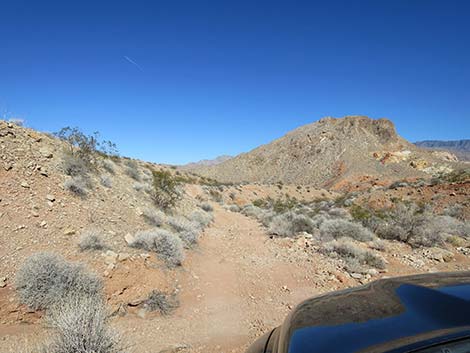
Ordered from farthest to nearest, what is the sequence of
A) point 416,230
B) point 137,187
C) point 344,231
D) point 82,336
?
point 137,187, point 344,231, point 416,230, point 82,336

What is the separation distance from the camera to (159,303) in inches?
222

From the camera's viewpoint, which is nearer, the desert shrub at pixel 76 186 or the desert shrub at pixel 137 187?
the desert shrub at pixel 76 186

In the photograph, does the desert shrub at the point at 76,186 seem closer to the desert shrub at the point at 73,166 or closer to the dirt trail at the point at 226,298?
the desert shrub at the point at 73,166

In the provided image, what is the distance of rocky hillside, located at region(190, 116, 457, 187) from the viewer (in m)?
51.8

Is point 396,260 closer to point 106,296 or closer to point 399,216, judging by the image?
point 399,216

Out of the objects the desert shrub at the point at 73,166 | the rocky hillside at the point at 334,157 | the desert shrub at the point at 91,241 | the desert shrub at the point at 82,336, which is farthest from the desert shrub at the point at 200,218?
the rocky hillside at the point at 334,157

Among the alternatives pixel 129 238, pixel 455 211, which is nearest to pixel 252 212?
pixel 455 211

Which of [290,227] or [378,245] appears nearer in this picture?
[378,245]

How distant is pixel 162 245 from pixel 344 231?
7.12 m

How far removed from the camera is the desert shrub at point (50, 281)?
4898 mm

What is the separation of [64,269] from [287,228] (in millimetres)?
8910

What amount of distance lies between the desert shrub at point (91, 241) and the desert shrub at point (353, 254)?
253 inches

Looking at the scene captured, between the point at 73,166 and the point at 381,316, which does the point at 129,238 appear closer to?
the point at 73,166

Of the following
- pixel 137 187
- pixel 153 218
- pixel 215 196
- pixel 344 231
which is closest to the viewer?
pixel 153 218
